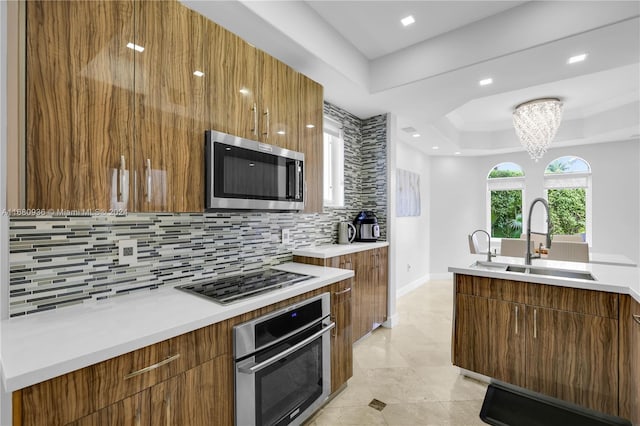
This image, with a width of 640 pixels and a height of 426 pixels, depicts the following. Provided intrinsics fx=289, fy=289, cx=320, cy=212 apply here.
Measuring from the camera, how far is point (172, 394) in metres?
1.14

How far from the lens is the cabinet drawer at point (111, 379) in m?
0.85

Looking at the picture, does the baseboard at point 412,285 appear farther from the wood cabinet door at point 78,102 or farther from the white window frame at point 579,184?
the wood cabinet door at point 78,102

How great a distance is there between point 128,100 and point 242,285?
1.10 metres

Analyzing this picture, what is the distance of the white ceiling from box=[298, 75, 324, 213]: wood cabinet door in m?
0.27

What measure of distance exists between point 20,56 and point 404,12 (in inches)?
89.1

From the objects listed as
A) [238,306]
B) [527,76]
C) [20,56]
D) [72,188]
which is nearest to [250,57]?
[20,56]

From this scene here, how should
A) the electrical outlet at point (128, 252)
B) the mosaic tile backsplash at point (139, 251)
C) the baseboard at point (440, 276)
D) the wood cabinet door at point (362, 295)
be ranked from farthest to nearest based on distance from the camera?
1. the baseboard at point (440, 276)
2. the wood cabinet door at point (362, 295)
3. the electrical outlet at point (128, 252)
4. the mosaic tile backsplash at point (139, 251)

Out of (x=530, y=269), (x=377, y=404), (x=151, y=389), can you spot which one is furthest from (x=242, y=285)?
(x=530, y=269)

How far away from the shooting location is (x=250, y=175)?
1742 mm

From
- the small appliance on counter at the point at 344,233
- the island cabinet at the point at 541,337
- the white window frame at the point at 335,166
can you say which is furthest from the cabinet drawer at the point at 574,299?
the white window frame at the point at 335,166

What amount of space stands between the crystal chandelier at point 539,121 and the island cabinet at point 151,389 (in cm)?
416

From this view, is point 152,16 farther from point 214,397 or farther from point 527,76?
point 527,76

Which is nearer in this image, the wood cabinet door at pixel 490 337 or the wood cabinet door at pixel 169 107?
the wood cabinet door at pixel 169 107

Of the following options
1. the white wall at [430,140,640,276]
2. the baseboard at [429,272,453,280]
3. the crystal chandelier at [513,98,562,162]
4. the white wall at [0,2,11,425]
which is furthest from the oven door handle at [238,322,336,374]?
the white wall at [430,140,640,276]
